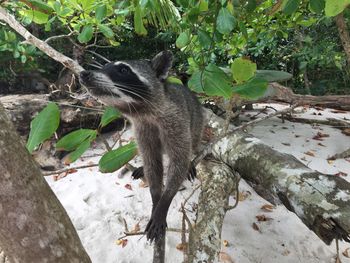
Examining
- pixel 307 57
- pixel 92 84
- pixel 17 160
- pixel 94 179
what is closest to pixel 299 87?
pixel 307 57

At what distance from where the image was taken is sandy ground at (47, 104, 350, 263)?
283 centimetres

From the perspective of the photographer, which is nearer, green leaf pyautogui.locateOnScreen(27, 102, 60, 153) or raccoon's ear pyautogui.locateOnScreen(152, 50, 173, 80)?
green leaf pyautogui.locateOnScreen(27, 102, 60, 153)

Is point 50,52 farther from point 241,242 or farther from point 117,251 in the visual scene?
point 241,242

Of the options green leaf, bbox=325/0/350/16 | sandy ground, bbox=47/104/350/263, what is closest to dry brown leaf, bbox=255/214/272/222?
sandy ground, bbox=47/104/350/263

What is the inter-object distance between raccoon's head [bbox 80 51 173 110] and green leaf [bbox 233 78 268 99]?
2.57 ft

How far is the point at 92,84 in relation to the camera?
6.38ft

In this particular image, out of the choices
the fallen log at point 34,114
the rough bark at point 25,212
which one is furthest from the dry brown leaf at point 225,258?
the fallen log at point 34,114

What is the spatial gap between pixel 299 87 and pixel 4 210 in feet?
27.5

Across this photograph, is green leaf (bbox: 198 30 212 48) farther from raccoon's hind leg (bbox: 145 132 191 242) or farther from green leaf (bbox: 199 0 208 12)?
raccoon's hind leg (bbox: 145 132 191 242)

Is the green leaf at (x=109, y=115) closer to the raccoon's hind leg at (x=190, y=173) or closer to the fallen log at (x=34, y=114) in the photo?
the raccoon's hind leg at (x=190, y=173)

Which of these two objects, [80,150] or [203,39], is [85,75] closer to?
[80,150]

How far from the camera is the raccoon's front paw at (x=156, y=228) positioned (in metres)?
2.03

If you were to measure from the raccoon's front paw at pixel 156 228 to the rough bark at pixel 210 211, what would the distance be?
0.19m

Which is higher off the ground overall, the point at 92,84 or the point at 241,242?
the point at 92,84
